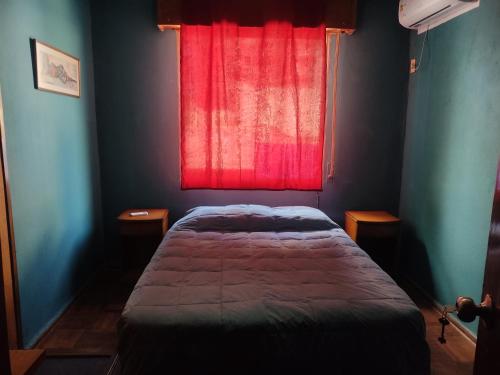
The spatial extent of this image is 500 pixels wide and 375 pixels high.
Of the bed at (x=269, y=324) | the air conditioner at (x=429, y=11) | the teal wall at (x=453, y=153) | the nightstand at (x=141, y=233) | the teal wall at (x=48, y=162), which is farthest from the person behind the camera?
the nightstand at (x=141, y=233)

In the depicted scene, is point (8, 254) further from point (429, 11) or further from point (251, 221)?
point (429, 11)

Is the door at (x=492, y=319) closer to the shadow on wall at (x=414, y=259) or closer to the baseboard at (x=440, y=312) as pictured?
the baseboard at (x=440, y=312)

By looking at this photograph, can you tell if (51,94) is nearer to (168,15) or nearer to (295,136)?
(168,15)

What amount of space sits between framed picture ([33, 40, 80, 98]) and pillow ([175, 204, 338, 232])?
126 centimetres

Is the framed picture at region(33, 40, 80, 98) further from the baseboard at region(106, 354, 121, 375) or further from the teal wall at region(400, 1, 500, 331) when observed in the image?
the teal wall at region(400, 1, 500, 331)

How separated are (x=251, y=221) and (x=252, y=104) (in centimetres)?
99

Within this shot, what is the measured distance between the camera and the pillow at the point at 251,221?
2.78m

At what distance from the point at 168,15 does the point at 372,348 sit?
2789 mm

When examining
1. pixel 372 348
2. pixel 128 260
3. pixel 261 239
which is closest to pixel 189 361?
pixel 372 348

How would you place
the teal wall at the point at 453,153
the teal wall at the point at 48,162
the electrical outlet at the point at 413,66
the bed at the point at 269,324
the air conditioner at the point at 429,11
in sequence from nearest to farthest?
1. the bed at the point at 269,324
2. the teal wall at the point at 48,162
3. the teal wall at the point at 453,153
4. the air conditioner at the point at 429,11
5. the electrical outlet at the point at 413,66

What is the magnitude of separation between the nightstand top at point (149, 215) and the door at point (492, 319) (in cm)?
246

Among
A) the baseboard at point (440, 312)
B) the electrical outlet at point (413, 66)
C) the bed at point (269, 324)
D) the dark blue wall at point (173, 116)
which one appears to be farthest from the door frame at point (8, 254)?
the electrical outlet at point (413, 66)

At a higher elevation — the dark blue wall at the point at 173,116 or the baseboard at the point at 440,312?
the dark blue wall at the point at 173,116

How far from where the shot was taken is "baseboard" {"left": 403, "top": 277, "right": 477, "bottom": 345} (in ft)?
7.50
